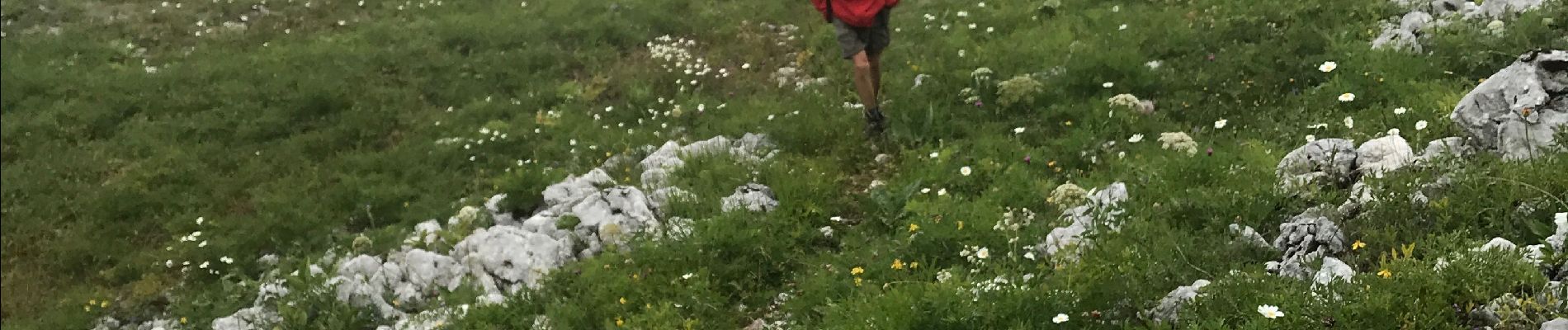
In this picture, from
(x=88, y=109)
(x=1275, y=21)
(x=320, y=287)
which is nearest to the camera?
(x=320, y=287)

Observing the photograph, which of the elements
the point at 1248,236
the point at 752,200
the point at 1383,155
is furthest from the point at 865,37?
the point at 1383,155

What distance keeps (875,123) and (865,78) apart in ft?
1.89

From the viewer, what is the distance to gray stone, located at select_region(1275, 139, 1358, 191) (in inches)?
224

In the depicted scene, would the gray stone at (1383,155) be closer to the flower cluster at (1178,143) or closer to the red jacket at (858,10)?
the flower cluster at (1178,143)

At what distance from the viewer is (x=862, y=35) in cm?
884

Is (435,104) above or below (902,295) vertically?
below

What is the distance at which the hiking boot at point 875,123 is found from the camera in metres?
9.11

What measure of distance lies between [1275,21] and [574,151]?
24.8 ft

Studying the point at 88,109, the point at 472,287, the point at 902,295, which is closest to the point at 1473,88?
the point at 902,295

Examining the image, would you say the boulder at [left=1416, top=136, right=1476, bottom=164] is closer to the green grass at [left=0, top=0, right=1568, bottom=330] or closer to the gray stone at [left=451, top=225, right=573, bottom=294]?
the green grass at [left=0, top=0, right=1568, bottom=330]

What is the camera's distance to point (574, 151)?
10.2 metres

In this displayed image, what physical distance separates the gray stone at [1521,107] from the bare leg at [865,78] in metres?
4.62

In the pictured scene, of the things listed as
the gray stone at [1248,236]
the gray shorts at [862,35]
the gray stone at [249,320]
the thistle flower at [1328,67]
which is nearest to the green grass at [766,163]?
the gray stone at [1248,236]

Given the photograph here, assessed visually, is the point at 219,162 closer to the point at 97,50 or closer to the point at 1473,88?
the point at 97,50
